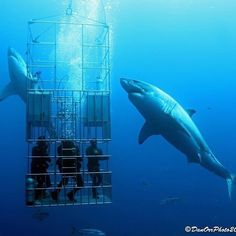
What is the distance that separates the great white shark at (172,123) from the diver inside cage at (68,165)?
1.59 m

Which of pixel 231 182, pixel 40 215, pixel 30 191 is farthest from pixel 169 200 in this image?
pixel 30 191

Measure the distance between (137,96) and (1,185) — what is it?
215 cm

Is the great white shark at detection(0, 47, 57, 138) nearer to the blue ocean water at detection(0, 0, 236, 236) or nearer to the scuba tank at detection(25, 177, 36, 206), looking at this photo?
the blue ocean water at detection(0, 0, 236, 236)

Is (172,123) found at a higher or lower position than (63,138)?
higher

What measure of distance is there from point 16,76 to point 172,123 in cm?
205

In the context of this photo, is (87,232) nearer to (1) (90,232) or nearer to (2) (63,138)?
(1) (90,232)

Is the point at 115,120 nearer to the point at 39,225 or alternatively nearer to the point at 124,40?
the point at 124,40

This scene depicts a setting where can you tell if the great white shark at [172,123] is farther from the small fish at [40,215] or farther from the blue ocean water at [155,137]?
the small fish at [40,215]

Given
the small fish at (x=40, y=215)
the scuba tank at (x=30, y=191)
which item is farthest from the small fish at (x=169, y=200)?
the scuba tank at (x=30, y=191)

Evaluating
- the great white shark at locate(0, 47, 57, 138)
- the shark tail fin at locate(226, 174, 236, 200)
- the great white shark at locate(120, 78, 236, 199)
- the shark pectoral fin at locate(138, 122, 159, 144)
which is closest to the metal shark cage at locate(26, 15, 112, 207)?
the great white shark at locate(120, 78, 236, 199)

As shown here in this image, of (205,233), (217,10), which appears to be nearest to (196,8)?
(217,10)

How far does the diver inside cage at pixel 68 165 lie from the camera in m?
2.83

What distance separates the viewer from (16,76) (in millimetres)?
4602

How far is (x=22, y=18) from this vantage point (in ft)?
16.0
